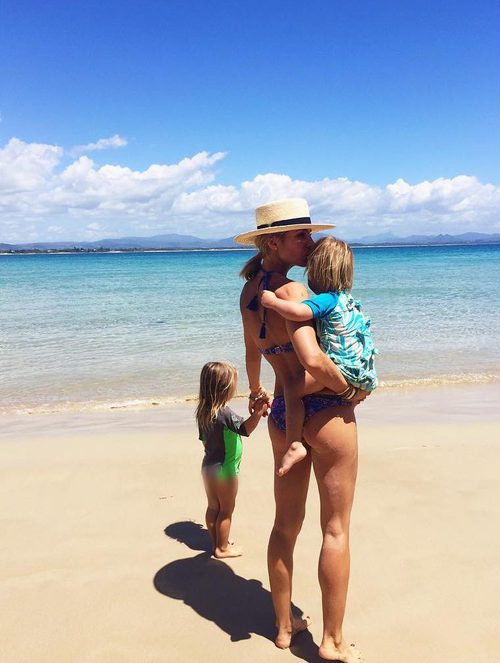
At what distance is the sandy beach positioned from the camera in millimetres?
2893

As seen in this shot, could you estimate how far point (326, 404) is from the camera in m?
2.50

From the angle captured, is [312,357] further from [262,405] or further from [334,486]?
[262,405]

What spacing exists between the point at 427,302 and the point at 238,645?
1958 centimetres

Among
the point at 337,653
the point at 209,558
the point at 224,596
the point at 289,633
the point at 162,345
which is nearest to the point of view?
the point at 337,653

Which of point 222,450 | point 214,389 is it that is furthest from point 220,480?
point 214,389

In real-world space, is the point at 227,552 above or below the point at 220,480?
below

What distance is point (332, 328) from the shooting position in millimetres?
2455

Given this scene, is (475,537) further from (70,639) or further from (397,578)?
(70,639)

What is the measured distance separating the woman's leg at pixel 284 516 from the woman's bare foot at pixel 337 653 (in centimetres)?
27

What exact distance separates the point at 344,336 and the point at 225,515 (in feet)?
6.06

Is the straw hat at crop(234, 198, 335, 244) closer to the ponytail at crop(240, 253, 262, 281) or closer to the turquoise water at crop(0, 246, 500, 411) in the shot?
the ponytail at crop(240, 253, 262, 281)

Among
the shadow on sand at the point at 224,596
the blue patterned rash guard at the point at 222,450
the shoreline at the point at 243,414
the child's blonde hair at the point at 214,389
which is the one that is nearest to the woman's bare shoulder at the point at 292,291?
the child's blonde hair at the point at 214,389

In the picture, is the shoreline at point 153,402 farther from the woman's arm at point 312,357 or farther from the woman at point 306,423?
the woman's arm at point 312,357

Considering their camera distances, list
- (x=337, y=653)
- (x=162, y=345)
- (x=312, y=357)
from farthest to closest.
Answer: (x=162, y=345) < (x=337, y=653) < (x=312, y=357)
